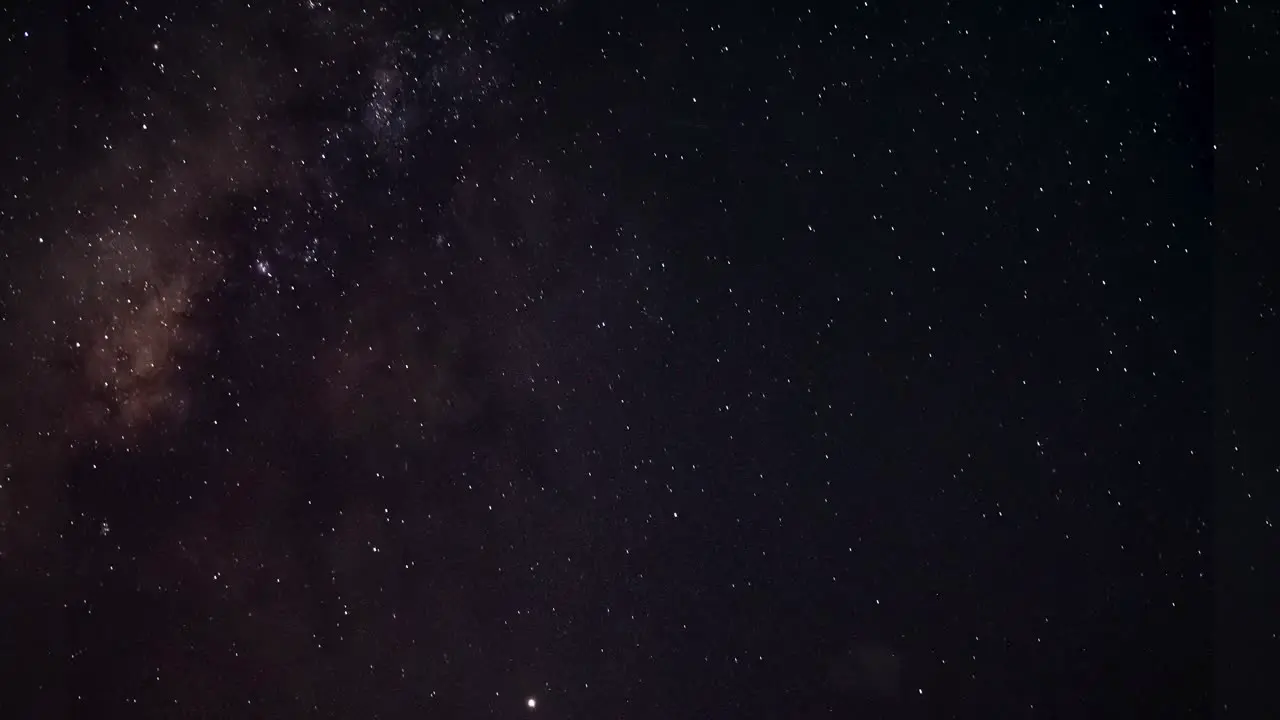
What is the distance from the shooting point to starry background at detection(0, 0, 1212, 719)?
80 centimetres

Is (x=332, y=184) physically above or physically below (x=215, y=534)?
above

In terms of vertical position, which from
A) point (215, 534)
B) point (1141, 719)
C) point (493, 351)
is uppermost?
point (493, 351)

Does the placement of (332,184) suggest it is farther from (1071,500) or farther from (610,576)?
(1071,500)

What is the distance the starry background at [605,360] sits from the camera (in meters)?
0.80

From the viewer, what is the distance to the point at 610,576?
86 cm

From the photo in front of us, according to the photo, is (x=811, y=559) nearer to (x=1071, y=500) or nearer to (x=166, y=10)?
(x=1071, y=500)

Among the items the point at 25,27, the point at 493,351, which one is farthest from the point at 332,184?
the point at 25,27

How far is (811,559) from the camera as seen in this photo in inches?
32.9

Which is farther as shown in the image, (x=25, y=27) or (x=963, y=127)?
(x=25, y=27)

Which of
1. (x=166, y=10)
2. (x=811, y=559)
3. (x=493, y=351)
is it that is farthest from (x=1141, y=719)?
(x=166, y=10)

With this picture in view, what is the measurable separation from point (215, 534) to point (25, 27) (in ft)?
2.03

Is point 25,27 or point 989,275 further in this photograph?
point 25,27

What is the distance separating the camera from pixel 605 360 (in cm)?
86

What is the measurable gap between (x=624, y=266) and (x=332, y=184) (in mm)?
334
